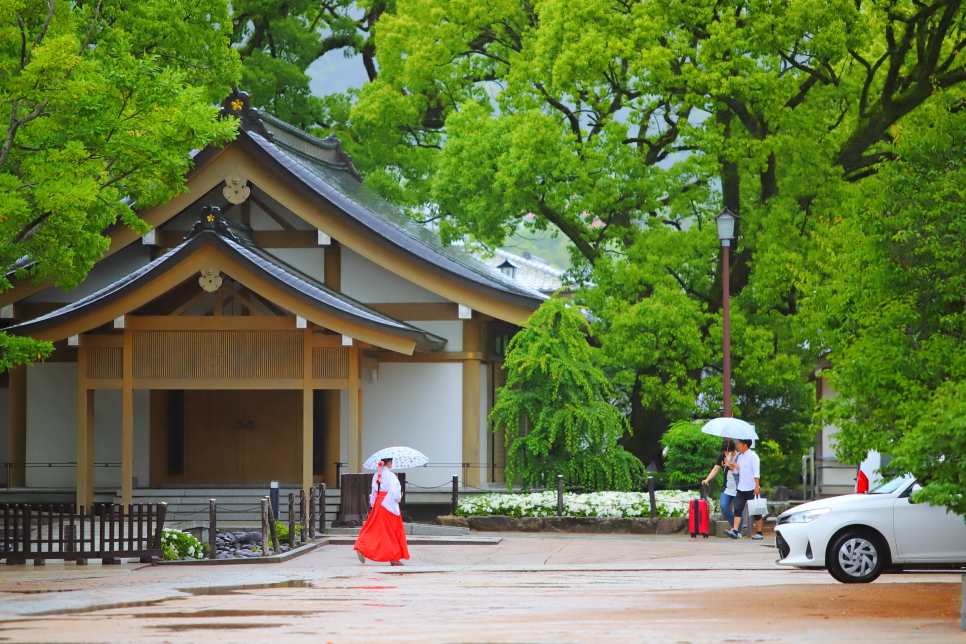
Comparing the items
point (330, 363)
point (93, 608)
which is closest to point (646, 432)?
point (330, 363)

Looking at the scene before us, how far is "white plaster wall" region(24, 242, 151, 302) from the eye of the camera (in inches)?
1014

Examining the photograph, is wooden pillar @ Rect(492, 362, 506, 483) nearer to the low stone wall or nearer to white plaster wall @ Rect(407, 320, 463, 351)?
white plaster wall @ Rect(407, 320, 463, 351)

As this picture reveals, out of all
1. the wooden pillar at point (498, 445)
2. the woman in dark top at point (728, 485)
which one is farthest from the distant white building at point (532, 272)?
the woman in dark top at point (728, 485)

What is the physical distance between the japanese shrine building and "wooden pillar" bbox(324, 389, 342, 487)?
3 cm

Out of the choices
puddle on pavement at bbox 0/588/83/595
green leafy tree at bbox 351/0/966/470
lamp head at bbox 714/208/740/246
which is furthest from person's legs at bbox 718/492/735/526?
puddle on pavement at bbox 0/588/83/595

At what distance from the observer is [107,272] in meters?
26.1

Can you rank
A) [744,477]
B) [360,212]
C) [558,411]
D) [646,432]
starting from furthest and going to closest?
[646,432]
[360,212]
[558,411]
[744,477]

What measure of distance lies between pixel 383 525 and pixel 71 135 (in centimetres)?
679

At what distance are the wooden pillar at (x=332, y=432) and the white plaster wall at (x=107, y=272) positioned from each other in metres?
5.07

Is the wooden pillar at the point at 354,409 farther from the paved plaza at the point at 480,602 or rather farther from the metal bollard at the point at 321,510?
the paved plaza at the point at 480,602

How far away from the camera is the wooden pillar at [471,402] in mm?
25219

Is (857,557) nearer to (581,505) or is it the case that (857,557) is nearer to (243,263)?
(581,505)

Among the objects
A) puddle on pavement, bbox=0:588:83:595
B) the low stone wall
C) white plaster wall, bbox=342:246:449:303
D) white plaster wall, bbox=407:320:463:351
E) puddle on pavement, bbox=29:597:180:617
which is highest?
white plaster wall, bbox=342:246:449:303

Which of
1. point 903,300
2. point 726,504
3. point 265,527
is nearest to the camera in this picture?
point 903,300
